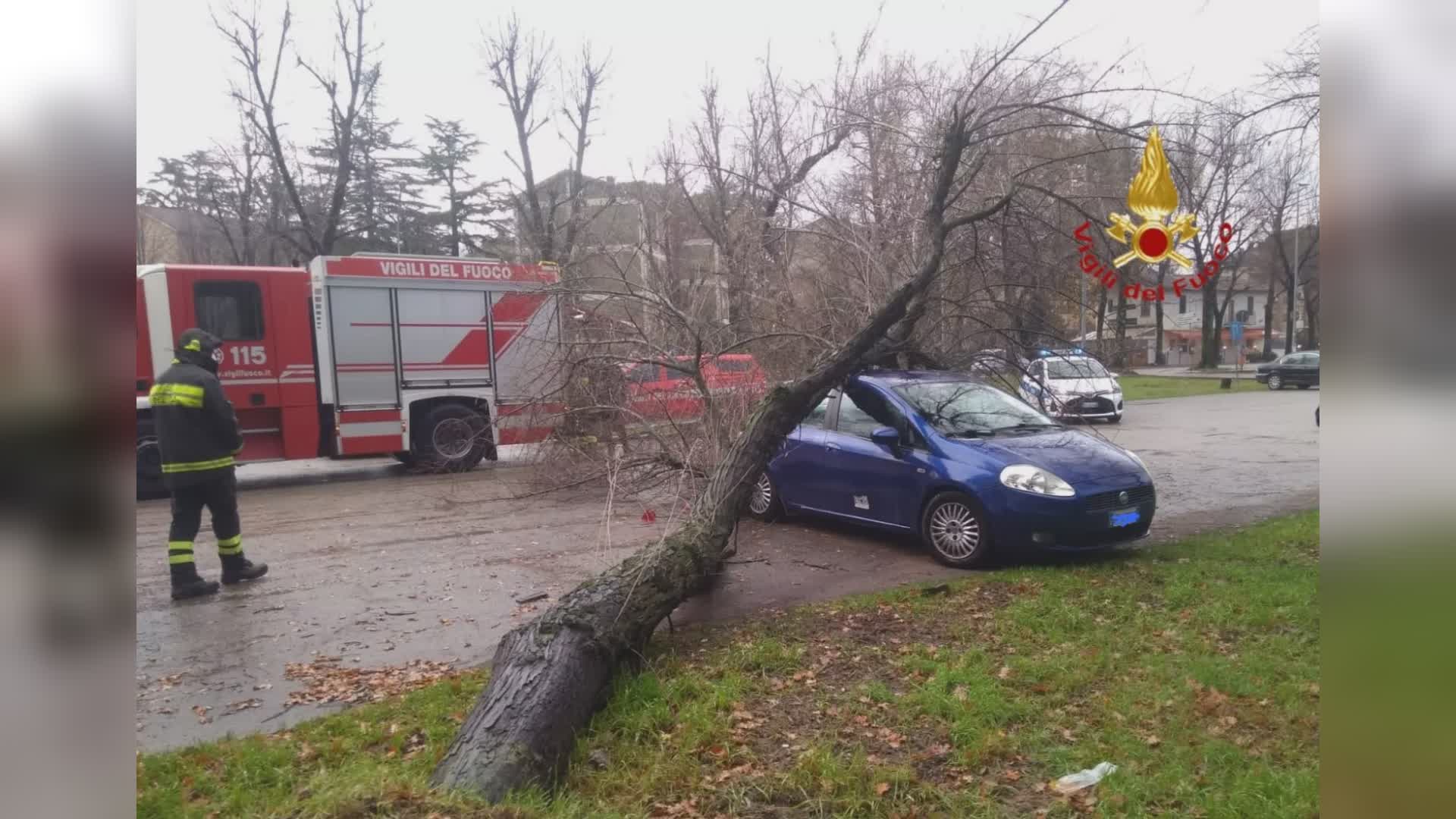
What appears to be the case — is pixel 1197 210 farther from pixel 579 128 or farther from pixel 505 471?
pixel 579 128

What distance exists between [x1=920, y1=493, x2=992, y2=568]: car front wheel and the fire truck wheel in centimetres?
795

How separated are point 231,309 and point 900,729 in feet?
36.3

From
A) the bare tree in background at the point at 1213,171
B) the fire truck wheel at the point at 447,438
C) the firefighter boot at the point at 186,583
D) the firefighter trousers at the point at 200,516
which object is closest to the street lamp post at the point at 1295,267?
Answer: the bare tree in background at the point at 1213,171

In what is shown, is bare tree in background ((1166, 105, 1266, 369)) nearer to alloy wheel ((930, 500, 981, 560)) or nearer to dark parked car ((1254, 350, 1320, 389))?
alloy wheel ((930, 500, 981, 560))

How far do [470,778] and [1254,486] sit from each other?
1066cm

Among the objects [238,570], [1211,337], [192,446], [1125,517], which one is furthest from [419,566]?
[1211,337]

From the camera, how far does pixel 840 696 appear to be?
4.23m

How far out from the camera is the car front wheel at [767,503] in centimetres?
865

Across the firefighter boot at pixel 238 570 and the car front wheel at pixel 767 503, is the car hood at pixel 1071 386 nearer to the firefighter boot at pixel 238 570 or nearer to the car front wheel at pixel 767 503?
the car front wheel at pixel 767 503

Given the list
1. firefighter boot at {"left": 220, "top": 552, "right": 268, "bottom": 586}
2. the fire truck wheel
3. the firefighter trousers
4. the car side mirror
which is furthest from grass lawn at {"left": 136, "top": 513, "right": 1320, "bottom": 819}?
the fire truck wheel

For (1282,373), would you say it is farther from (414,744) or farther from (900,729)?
(414,744)

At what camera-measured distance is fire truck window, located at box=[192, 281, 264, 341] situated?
11172 mm

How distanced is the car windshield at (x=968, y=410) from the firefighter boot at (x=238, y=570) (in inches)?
224
